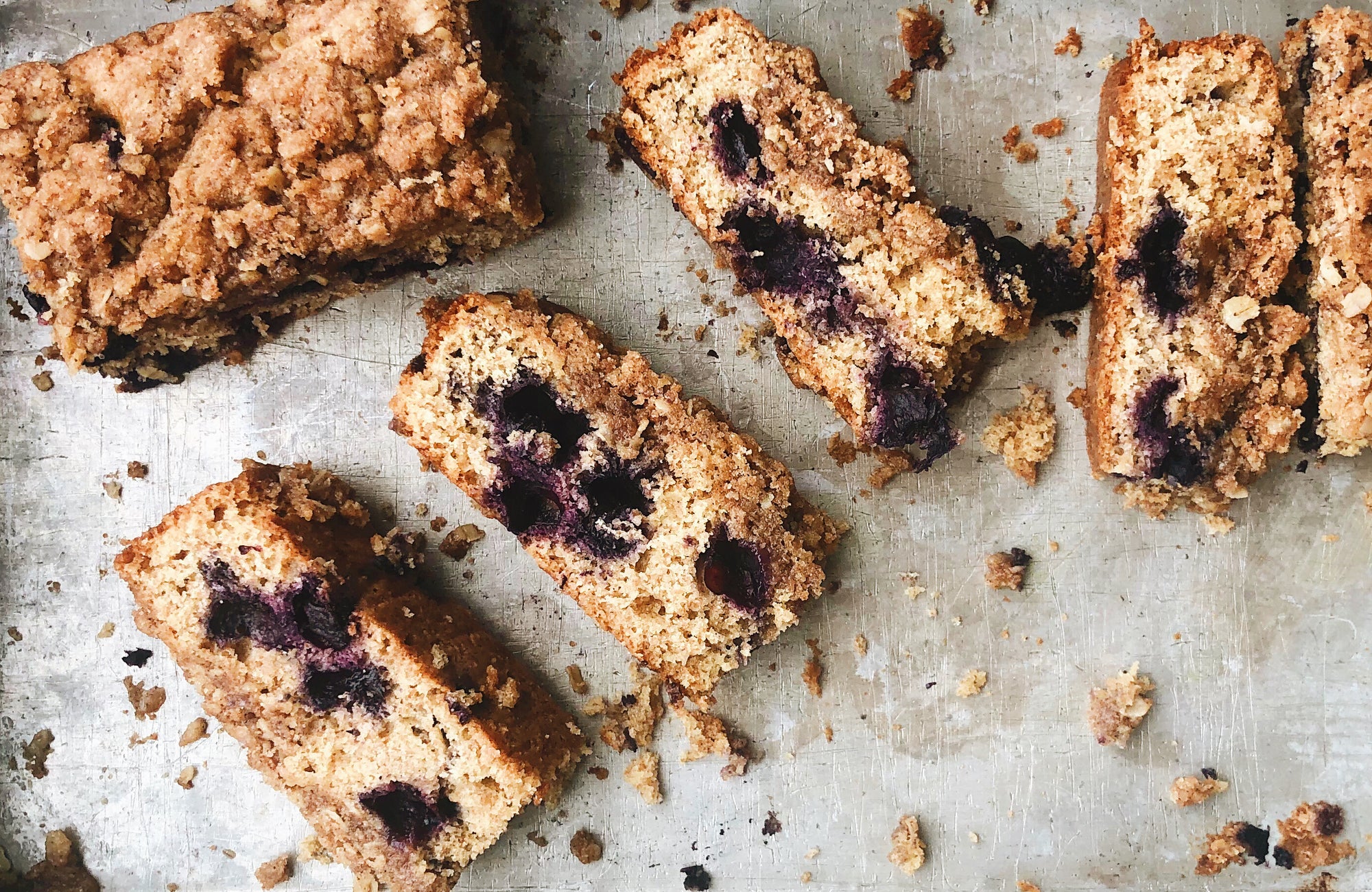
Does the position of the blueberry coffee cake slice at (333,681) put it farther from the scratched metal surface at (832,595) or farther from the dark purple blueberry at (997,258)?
the dark purple blueberry at (997,258)

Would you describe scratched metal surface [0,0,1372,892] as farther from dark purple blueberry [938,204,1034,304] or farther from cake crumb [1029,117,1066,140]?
dark purple blueberry [938,204,1034,304]

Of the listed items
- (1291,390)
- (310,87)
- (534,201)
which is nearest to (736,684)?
(534,201)

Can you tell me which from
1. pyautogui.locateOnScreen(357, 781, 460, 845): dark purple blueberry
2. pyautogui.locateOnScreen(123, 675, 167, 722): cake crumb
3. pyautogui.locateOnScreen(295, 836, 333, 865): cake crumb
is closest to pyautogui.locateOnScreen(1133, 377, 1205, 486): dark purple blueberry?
pyautogui.locateOnScreen(357, 781, 460, 845): dark purple blueberry

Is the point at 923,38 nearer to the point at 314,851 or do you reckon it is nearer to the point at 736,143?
the point at 736,143

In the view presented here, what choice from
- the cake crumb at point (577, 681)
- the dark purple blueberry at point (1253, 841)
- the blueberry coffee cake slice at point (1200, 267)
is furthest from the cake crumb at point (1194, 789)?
the cake crumb at point (577, 681)

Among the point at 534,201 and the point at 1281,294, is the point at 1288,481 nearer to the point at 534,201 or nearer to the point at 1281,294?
the point at 1281,294
